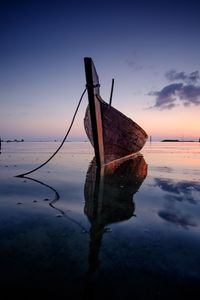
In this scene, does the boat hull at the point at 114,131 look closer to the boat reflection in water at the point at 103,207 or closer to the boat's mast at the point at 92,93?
the boat's mast at the point at 92,93

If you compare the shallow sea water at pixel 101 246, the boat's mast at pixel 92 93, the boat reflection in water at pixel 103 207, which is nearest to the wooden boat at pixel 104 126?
the boat's mast at pixel 92 93

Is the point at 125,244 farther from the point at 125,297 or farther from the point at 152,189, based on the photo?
the point at 152,189

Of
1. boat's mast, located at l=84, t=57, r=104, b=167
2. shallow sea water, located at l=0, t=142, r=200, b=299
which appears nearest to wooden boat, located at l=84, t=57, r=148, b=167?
boat's mast, located at l=84, t=57, r=104, b=167

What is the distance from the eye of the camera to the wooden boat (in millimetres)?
7362

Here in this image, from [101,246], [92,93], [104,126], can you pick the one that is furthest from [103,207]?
[104,126]

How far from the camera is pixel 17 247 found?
211cm

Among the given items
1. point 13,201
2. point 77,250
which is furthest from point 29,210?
point 77,250

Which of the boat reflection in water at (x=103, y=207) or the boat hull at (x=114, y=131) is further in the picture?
the boat hull at (x=114, y=131)

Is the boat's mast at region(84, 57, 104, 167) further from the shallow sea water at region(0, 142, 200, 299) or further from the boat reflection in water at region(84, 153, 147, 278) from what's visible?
the shallow sea water at region(0, 142, 200, 299)

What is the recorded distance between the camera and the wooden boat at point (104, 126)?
7.36m

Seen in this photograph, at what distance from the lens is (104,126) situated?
376 inches

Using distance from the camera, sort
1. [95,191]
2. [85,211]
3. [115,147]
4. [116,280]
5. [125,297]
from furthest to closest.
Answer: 1. [115,147]
2. [95,191]
3. [85,211]
4. [116,280]
5. [125,297]

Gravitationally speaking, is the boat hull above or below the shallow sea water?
above

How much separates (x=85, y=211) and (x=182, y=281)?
1.98 meters
